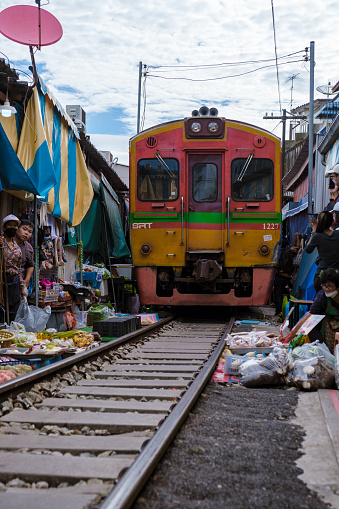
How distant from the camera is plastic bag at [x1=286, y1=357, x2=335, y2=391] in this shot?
483 centimetres

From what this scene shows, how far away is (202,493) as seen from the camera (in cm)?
251

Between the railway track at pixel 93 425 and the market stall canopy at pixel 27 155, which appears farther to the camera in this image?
the market stall canopy at pixel 27 155

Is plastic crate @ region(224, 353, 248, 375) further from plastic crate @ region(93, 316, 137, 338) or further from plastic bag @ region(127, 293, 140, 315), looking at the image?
plastic bag @ region(127, 293, 140, 315)

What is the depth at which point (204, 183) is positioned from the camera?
10.2 metres

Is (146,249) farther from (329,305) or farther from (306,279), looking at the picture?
(329,305)

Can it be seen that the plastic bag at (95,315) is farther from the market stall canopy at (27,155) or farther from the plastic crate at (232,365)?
the plastic crate at (232,365)

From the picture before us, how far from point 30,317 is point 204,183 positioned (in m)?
4.31

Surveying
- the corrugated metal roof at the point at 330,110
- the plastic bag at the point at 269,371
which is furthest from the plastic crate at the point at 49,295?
the corrugated metal roof at the point at 330,110

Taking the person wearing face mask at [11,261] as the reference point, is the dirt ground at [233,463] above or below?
below

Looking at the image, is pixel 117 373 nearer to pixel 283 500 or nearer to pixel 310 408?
pixel 310 408

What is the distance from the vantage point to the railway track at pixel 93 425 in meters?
2.49

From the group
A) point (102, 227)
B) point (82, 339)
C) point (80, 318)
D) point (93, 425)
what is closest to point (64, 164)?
point (80, 318)

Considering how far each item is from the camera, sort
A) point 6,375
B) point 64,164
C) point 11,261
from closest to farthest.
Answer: point 6,375 → point 11,261 → point 64,164

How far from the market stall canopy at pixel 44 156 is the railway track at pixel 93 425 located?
2385 millimetres
